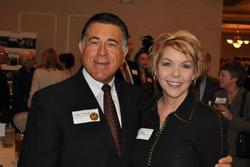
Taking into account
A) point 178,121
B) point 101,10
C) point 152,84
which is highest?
point 101,10

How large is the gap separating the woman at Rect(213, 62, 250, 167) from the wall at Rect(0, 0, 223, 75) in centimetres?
489

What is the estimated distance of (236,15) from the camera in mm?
14266

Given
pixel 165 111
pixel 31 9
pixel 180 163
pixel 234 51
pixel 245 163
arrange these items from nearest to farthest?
1. pixel 180 163
2. pixel 165 111
3. pixel 245 163
4. pixel 31 9
5. pixel 234 51

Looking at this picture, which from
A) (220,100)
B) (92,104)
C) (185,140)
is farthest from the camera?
(220,100)

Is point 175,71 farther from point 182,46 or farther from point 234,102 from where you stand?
point 234,102

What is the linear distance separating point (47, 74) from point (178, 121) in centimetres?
406

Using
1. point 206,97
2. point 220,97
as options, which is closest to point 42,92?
point 220,97

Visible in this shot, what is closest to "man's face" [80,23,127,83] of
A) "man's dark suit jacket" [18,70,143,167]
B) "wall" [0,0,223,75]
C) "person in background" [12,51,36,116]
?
"man's dark suit jacket" [18,70,143,167]

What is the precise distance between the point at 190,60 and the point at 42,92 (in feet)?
2.52

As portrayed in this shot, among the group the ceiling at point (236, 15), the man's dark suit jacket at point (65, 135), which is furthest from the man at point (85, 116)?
the ceiling at point (236, 15)

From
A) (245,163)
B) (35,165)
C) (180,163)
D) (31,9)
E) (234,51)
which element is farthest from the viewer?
(234,51)

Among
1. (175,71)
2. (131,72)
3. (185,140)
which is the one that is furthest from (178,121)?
(131,72)

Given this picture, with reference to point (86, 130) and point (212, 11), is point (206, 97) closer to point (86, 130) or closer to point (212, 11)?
point (86, 130)

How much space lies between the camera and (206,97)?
538 centimetres
